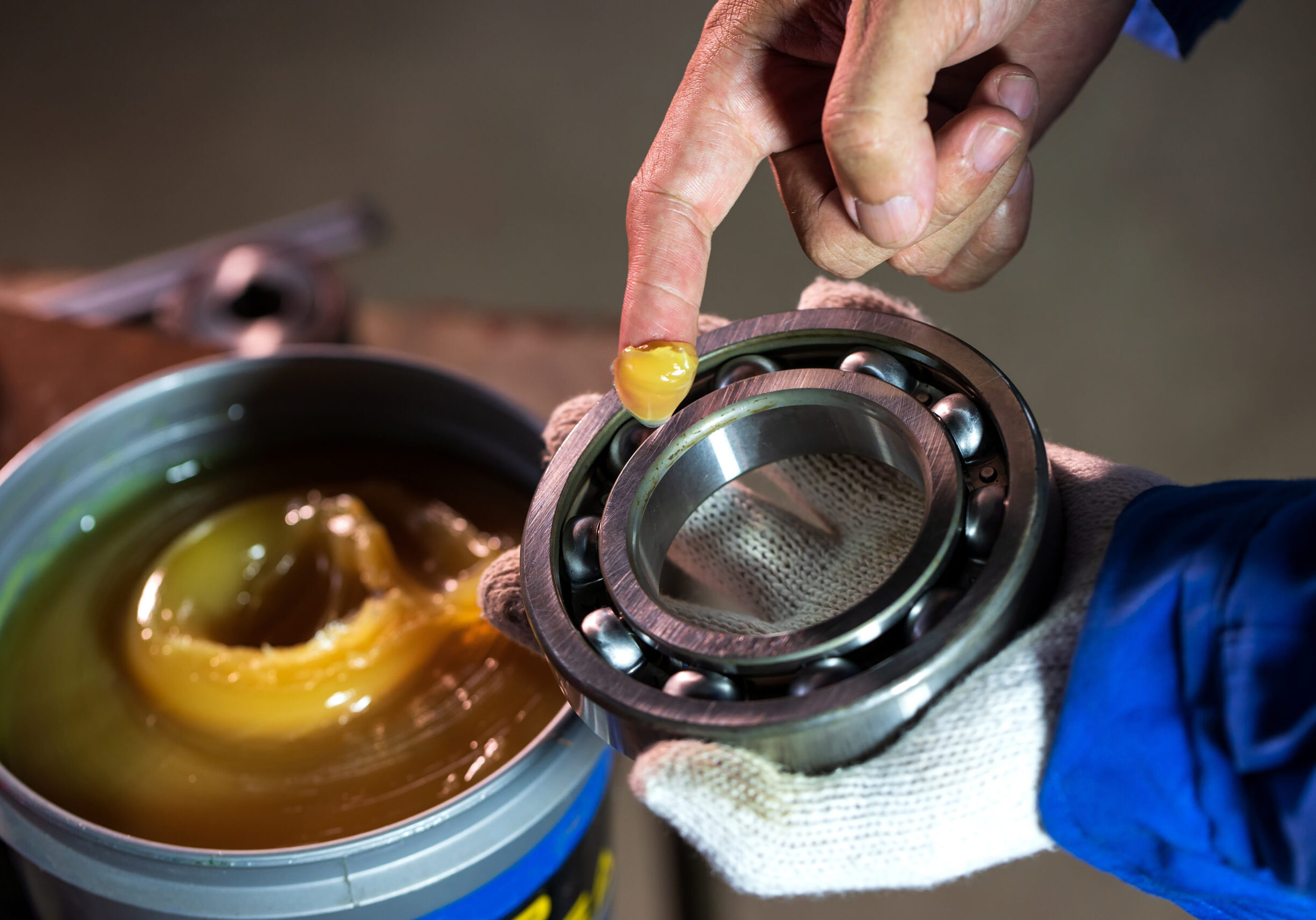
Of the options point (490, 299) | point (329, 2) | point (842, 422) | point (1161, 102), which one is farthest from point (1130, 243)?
point (329, 2)

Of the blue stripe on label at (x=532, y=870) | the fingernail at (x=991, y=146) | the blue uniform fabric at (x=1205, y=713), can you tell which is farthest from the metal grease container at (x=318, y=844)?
the fingernail at (x=991, y=146)

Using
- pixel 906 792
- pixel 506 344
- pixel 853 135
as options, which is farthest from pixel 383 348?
pixel 906 792

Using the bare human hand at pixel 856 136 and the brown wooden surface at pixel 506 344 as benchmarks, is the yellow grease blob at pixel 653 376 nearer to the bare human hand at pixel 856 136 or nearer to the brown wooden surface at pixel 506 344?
the bare human hand at pixel 856 136

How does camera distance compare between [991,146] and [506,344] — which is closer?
[991,146]

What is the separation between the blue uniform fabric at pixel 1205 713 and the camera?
2.51ft

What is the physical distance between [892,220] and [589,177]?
262 cm

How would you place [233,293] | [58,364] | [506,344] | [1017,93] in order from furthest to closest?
1. [506,344]
2. [233,293]
3. [58,364]
4. [1017,93]

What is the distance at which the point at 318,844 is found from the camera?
974 millimetres

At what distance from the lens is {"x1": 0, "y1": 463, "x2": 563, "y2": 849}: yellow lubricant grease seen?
3.81ft

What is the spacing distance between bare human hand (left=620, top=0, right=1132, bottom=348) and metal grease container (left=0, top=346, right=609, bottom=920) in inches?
13.2

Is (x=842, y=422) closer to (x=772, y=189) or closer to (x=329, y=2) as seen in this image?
(x=772, y=189)

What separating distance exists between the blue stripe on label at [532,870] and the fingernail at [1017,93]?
0.78 m

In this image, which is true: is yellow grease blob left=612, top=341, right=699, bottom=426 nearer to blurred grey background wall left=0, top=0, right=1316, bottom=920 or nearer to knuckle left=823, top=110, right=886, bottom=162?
knuckle left=823, top=110, right=886, bottom=162

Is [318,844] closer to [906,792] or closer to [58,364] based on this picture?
[906,792]
